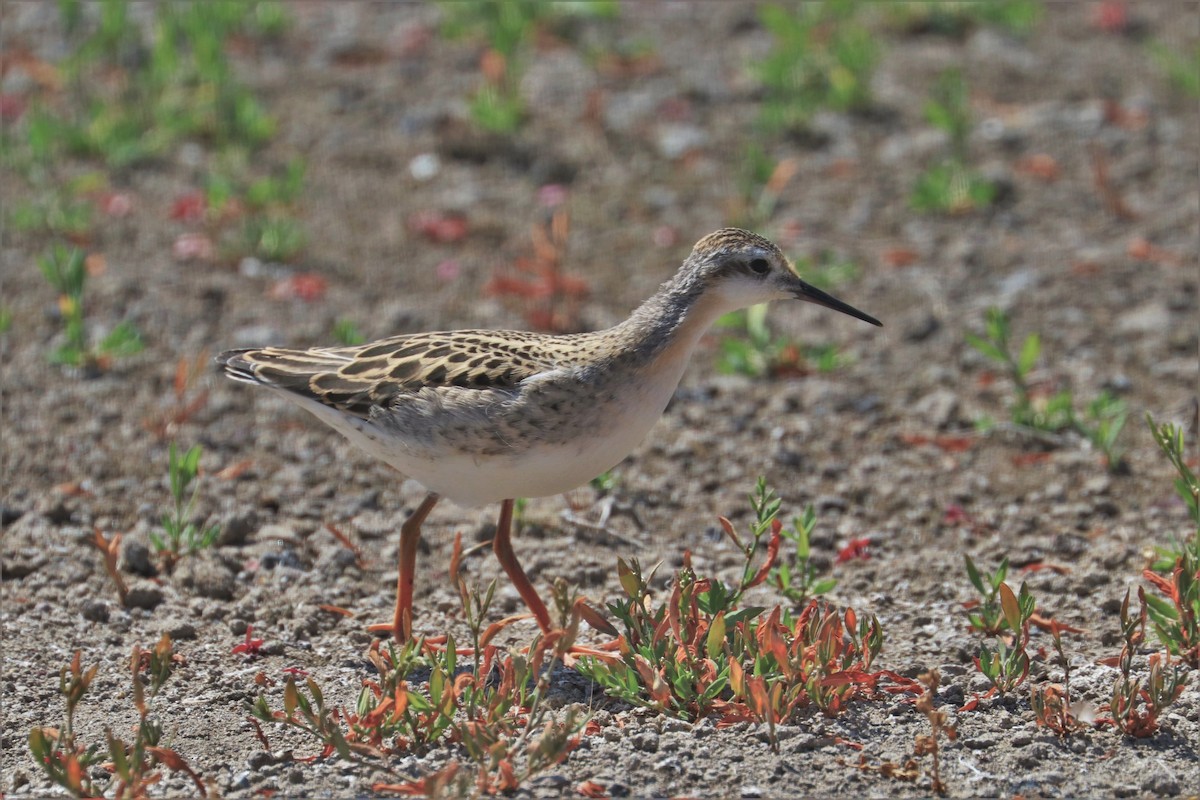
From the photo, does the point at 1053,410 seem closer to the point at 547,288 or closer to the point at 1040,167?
the point at 547,288

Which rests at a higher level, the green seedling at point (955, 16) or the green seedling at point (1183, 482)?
the green seedling at point (955, 16)

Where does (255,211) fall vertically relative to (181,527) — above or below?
above

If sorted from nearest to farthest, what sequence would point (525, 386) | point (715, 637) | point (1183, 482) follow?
point (715, 637) < point (525, 386) < point (1183, 482)

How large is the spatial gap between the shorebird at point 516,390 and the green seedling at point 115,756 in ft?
3.67

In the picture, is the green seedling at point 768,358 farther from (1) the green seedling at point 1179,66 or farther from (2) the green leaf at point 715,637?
(1) the green seedling at point 1179,66

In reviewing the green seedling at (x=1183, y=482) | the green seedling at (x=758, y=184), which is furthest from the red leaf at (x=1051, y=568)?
the green seedling at (x=758, y=184)

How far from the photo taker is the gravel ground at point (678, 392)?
511 cm

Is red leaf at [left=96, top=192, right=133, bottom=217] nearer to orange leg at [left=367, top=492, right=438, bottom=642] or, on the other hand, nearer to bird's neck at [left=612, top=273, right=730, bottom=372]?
orange leg at [left=367, top=492, right=438, bottom=642]

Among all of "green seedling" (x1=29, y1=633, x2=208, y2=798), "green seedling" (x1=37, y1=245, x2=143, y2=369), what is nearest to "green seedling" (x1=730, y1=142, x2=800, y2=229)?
"green seedling" (x1=37, y1=245, x2=143, y2=369)

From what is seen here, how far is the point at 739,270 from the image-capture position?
18.9 feet

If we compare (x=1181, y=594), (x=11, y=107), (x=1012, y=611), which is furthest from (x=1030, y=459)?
(x=11, y=107)

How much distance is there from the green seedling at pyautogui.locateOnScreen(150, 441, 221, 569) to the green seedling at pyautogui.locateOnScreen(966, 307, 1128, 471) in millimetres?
3374

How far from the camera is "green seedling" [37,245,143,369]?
24.9 ft

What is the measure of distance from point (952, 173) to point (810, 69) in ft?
4.84
